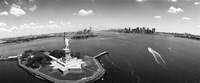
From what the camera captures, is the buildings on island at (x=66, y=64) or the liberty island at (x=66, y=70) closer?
the liberty island at (x=66, y=70)

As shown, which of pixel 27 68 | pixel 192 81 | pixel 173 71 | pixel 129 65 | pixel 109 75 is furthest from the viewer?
pixel 129 65

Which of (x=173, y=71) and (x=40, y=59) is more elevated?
(x=40, y=59)

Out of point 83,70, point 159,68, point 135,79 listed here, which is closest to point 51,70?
point 83,70

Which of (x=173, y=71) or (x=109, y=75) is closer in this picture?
(x=109, y=75)

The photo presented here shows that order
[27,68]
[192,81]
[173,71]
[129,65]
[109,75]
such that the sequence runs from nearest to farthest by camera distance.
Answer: [192,81] → [109,75] → [173,71] → [27,68] → [129,65]

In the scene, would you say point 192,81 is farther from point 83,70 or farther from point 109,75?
point 83,70

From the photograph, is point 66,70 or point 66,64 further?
point 66,64

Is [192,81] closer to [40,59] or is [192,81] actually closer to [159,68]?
[159,68]

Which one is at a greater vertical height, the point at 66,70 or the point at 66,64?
the point at 66,64

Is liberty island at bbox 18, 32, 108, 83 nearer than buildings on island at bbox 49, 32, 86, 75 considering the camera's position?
Yes

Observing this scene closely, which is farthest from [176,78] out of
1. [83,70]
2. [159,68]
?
[83,70]
